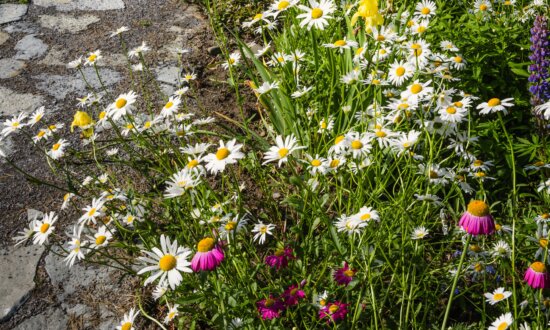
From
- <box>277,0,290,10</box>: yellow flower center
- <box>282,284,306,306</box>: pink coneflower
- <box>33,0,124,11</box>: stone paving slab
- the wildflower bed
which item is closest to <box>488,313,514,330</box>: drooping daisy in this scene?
the wildflower bed

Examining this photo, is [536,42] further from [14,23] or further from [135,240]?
[14,23]

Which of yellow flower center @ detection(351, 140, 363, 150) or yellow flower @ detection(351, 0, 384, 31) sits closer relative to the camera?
yellow flower center @ detection(351, 140, 363, 150)

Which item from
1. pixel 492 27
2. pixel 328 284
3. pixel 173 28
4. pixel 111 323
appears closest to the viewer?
pixel 328 284

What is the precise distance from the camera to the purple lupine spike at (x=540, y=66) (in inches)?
81.8

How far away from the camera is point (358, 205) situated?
5.54 feet

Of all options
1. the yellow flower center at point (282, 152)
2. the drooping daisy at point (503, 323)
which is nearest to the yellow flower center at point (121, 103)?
the yellow flower center at point (282, 152)

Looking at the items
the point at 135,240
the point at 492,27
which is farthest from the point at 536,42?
the point at 135,240

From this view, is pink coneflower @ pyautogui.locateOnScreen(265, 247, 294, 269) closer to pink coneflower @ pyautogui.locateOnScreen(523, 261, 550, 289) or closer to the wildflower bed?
the wildflower bed

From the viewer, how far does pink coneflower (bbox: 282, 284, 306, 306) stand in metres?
1.49

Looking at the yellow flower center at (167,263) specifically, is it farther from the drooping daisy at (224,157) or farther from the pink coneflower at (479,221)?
the pink coneflower at (479,221)

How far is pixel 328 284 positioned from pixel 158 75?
1989 millimetres

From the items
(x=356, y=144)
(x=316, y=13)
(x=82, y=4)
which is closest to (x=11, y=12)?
(x=82, y=4)

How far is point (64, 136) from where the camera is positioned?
2773 millimetres

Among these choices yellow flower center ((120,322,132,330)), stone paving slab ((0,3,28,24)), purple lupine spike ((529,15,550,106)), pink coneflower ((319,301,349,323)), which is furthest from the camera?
stone paving slab ((0,3,28,24))
